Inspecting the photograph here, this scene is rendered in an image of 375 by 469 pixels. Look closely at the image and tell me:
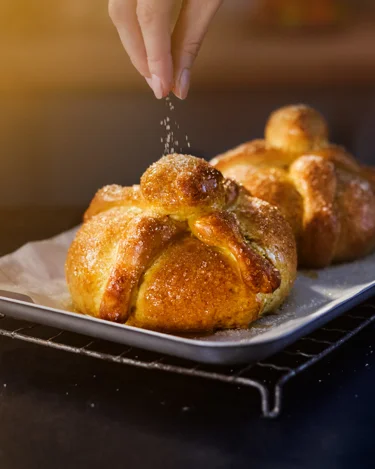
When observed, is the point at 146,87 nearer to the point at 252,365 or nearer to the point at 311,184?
the point at 311,184

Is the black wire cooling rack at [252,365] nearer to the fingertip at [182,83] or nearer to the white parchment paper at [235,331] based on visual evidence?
the white parchment paper at [235,331]

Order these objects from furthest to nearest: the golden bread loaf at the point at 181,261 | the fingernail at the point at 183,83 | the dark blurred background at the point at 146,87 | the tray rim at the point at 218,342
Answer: the dark blurred background at the point at 146,87
the fingernail at the point at 183,83
the golden bread loaf at the point at 181,261
the tray rim at the point at 218,342

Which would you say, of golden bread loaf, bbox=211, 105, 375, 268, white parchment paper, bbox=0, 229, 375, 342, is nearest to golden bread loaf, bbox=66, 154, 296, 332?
white parchment paper, bbox=0, 229, 375, 342

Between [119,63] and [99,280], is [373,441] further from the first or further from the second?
[119,63]

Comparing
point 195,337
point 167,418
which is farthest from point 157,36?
point 167,418

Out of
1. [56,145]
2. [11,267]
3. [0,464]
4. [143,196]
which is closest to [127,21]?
[143,196]

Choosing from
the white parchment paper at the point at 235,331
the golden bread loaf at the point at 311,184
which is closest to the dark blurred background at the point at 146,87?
the golden bread loaf at the point at 311,184
